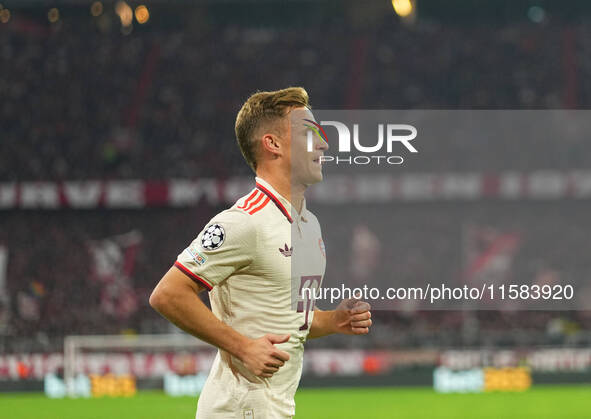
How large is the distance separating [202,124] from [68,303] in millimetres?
6302

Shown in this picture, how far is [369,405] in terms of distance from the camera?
1283cm

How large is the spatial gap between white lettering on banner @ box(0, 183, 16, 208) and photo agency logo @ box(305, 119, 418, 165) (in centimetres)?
1977

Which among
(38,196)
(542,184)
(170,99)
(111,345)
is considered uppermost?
(170,99)

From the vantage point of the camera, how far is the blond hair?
3.17 metres

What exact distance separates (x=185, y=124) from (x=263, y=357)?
21.4 metres

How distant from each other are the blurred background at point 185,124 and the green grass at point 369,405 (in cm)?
68

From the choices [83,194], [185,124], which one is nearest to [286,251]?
[83,194]

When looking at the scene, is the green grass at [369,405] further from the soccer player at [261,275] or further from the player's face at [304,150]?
the player's face at [304,150]

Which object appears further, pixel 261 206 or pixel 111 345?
pixel 111 345

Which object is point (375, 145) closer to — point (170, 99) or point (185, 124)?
point (185, 124)

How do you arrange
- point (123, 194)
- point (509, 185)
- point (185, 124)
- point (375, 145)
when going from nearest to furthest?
point (375, 145) → point (509, 185) → point (123, 194) → point (185, 124)

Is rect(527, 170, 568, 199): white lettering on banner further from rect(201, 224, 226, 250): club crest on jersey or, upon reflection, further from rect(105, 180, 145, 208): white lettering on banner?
rect(105, 180, 145, 208): white lettering on banner

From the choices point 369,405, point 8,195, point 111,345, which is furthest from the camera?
point 8,195

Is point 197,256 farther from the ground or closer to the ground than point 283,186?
closer to the ground
